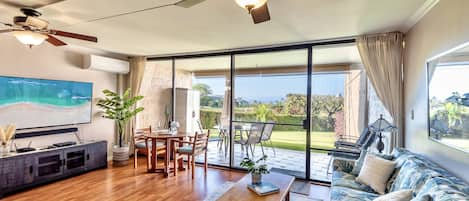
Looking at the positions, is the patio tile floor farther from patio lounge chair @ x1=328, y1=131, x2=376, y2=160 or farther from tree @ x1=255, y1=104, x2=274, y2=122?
tree @ x1=255, y1=104, x2=274, y2=122

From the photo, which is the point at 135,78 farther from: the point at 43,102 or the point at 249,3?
the point at 249,3

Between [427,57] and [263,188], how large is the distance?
220 centimetres

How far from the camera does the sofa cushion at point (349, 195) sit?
2283 mm

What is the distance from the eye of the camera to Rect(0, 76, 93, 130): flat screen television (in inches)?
145

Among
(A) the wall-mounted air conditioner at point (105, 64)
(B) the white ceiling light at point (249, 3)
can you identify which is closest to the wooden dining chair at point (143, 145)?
(A) the wall-mounted air conditioner at point (105, 64)

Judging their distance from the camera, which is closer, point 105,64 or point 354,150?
point 354,150

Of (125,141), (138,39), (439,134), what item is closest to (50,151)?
(125,141)

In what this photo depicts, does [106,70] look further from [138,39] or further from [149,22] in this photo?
[149,22]

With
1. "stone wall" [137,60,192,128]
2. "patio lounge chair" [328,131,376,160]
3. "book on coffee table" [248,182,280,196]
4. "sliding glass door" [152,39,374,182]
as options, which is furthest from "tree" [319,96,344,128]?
"stone wall" [137,60,192,128]

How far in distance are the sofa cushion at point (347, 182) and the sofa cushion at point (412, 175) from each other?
0.92ft

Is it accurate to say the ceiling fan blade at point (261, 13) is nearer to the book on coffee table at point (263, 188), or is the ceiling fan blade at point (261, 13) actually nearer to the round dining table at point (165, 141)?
the book on coffee table at point (263, 188)

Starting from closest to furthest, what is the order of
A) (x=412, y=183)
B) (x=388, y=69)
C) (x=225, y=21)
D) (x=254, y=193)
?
(x=412, y=183), (x=254, y=193), (x=225, y=21), (x=388, y=69)

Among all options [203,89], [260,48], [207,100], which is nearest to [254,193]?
[260,48]

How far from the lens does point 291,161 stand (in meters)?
4.49
